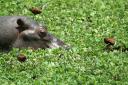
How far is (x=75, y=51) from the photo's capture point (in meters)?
10.6

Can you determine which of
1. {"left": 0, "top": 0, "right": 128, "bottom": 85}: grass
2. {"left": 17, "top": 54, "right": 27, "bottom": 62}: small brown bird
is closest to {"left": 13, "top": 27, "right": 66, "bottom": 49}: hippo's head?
{"left": 0, "top": 0, "right": 128, "bottom": 85}: grass

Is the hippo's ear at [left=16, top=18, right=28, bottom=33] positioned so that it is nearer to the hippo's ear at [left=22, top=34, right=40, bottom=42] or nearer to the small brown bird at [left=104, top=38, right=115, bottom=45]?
the hippo's ear at [left=22, top=34, right=40, bottom=42]

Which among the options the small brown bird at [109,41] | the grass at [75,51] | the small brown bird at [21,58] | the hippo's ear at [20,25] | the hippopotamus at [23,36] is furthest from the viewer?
the small brown bird at [109,41]

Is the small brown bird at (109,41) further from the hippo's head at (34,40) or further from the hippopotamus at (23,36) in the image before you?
the hippo's head at (34,40)

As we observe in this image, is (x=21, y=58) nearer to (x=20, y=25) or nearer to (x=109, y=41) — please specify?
(x=20, y=25)

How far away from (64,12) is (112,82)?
5012 millimetres

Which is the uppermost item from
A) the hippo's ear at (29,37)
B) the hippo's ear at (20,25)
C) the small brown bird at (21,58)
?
the hippo's ear at (20,25)

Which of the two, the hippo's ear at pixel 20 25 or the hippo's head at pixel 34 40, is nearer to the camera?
the hippo's head at pixel 34 40

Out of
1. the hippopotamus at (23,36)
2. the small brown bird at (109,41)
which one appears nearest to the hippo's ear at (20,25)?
the hippopotamus at (23,36)

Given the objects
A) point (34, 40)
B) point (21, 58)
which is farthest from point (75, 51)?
point (21, 58)

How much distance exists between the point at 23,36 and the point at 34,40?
0.82 feet

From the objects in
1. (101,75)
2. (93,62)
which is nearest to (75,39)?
(93,62)

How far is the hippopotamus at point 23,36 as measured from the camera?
1074 centimetres

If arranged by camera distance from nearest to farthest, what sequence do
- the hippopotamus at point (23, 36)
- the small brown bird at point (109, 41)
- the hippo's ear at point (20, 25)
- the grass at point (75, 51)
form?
the grass at point (75, 51) → the hippopotamus at point (23, 36) → the hippo's ear at point (20, 25) → the small brown bird at point (109, 41)
